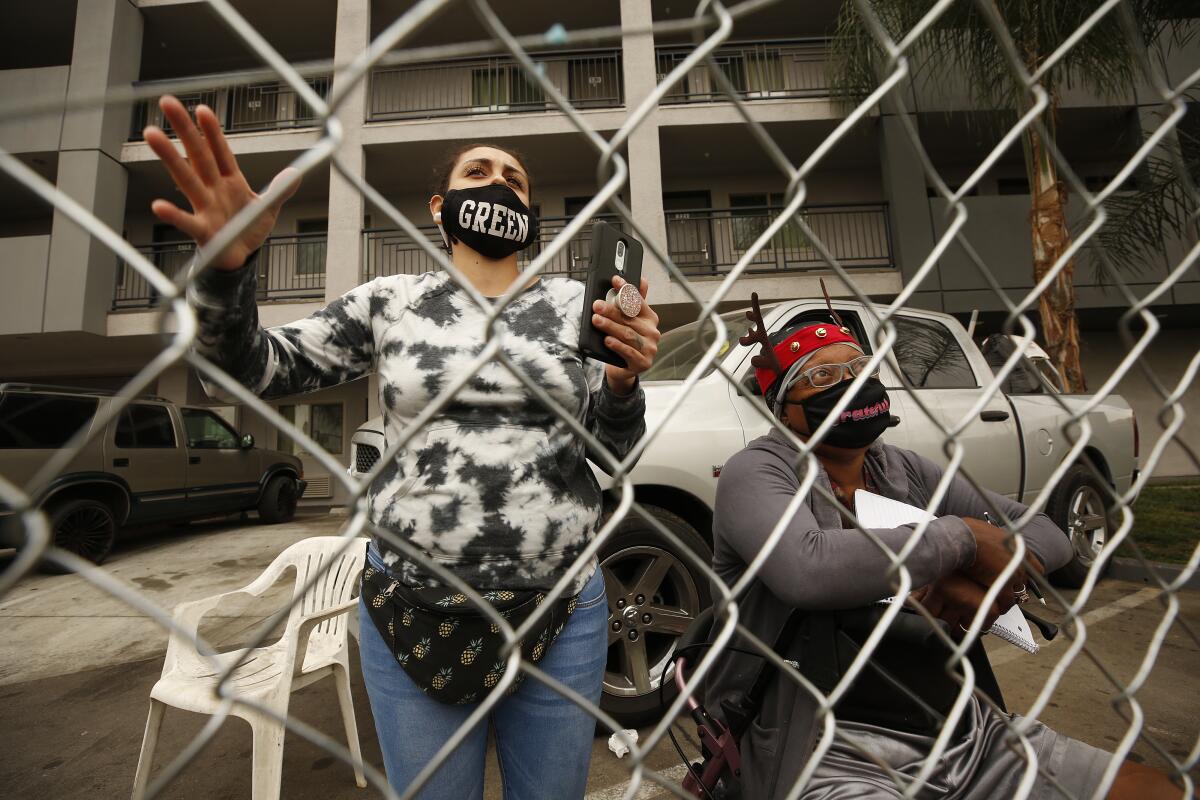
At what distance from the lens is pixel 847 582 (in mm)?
1312

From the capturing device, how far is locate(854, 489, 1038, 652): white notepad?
4.83 feet

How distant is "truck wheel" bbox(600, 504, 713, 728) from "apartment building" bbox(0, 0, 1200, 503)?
637 cm

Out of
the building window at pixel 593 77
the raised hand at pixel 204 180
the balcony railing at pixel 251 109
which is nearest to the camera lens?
the raised hand at pixel 204 180

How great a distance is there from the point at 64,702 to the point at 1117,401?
8.12 m

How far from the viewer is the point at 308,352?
1.13m

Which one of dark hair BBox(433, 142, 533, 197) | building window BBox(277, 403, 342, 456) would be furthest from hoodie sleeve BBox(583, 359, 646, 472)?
building window BBox(277, 403, 342, 456)

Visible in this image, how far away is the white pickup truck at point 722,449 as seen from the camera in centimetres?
276

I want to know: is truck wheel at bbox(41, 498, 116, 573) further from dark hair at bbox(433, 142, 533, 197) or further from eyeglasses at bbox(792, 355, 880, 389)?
eyeglasses at bbox(792, 355, 880, 389)

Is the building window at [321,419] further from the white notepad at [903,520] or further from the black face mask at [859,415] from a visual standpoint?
the white notepad at [903,520]

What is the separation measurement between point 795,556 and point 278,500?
9.80m

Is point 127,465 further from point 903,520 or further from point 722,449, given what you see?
point 903,520

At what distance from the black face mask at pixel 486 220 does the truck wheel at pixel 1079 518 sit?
4.87 m

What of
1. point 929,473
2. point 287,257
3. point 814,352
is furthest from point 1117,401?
point 287,257

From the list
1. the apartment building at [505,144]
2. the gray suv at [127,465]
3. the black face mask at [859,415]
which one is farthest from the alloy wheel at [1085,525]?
the gray suv at [127,465]
